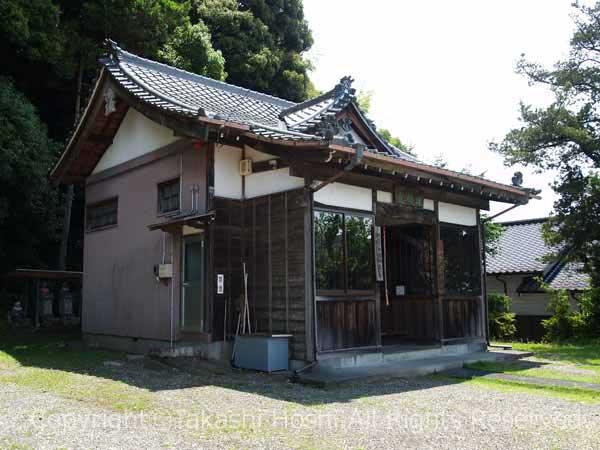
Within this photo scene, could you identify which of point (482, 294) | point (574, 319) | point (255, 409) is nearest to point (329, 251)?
point (255, 409)

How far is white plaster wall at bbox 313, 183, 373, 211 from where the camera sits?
27.8 feet

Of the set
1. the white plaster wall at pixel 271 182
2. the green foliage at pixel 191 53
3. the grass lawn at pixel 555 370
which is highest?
the green foliage at pixel 191 53

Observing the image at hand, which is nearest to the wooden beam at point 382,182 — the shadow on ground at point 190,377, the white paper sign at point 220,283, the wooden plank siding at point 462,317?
the wooden plank siding at point 462,317

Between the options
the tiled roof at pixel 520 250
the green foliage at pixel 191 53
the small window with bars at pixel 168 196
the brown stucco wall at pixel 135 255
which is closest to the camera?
the brown stucco wall at pixel 135 255

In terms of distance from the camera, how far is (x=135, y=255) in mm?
10648

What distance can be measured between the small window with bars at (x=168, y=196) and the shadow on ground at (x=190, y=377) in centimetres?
264

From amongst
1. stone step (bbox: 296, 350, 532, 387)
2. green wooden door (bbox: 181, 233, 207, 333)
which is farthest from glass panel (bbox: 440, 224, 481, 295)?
green wooden door (bbox: 181, 233, 207, 333)

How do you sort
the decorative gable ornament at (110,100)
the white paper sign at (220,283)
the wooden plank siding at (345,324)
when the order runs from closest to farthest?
the wooden plank siding at (345,324) < the white paper sign at (220,283) < the decorative gable ornament at (110,100)

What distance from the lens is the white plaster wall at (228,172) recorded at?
913 centimetres

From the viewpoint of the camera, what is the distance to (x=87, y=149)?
39.5ft

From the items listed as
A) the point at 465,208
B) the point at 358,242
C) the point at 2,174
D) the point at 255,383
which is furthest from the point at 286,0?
the point at 255,383

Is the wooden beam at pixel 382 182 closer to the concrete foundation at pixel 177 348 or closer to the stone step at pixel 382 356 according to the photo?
the stone step at pixel 382 356

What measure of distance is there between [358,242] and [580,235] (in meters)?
8.95

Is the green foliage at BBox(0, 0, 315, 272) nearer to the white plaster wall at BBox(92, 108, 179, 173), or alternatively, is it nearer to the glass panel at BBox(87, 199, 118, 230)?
the glass panel at BBox(87, 199, 118, 230)
